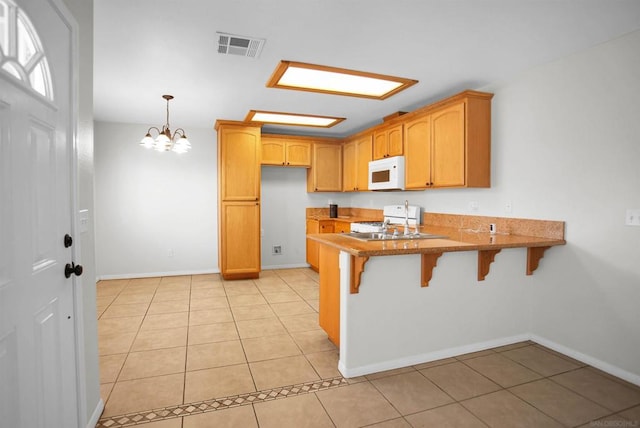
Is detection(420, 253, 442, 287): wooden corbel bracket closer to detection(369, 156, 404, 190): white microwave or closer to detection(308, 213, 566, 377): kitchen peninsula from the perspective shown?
detection(308, 213, 566, 377): kitchen peninsula

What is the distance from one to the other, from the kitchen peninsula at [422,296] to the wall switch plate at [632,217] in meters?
0.44

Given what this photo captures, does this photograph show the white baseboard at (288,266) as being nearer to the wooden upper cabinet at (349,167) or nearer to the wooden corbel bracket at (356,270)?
the wooden upper cabinet at (349,167)

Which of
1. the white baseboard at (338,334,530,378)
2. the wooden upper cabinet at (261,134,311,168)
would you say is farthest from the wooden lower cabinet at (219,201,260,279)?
the white baseboard at (338,334,530,378)

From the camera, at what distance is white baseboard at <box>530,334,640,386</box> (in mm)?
Answer: 2340

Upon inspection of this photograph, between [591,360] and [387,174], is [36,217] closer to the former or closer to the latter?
[591,360]

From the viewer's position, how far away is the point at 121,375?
2.39 metres

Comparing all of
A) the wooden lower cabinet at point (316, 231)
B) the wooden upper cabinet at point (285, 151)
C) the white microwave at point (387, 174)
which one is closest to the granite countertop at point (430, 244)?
the white microwave at point (387, 174)

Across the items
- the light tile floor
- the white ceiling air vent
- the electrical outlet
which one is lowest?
the light tile floor

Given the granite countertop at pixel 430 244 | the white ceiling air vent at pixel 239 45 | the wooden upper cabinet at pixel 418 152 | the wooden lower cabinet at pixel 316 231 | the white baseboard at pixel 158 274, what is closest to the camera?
the granite countertop at pixel 430 244

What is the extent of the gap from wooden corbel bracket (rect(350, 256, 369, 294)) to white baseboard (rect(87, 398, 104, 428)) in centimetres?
161

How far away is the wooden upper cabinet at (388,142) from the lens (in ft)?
13.8

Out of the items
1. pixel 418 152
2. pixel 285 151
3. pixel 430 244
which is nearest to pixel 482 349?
pixel 430 244

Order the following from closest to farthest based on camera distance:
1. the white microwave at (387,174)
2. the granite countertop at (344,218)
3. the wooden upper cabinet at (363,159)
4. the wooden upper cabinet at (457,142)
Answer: the wooden upper cabinet at (457,142) < the white microwave at (387,174) < the wooden upper cabinet at (363,159) < the granite countertop at (344,218)

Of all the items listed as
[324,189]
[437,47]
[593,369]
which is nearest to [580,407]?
[593,369]
